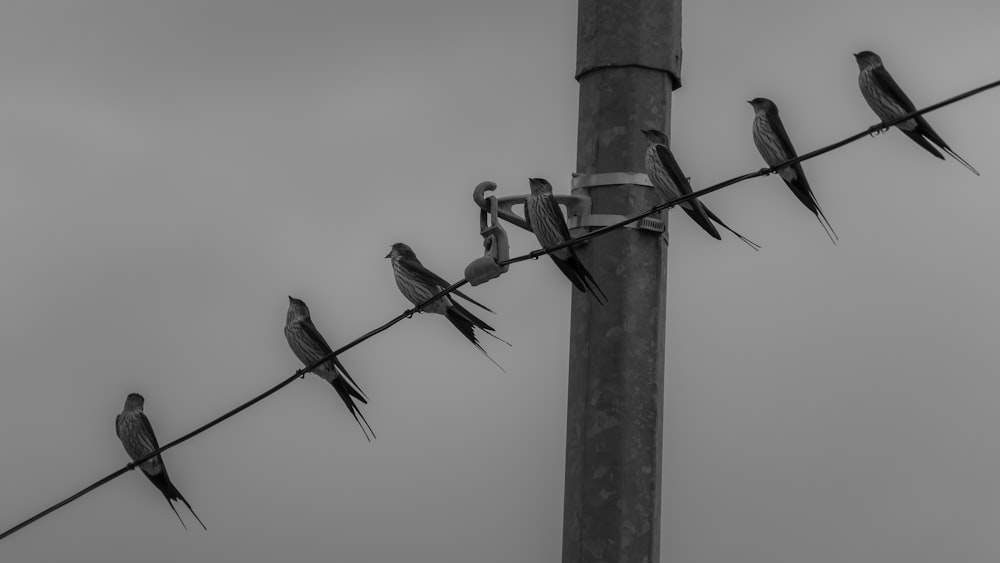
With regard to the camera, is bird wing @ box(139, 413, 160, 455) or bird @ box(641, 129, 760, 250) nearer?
bird @ box(641, 129, 760, 250)

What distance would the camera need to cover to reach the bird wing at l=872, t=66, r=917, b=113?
1091 centimetres

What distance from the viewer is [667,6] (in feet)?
28.0

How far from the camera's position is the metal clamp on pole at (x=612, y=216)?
7.98 meters

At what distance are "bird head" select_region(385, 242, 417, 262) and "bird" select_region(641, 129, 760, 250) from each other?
4.30m

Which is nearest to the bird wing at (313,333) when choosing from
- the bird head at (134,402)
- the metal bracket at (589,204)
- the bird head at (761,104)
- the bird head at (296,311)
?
the bird head at (296,311)

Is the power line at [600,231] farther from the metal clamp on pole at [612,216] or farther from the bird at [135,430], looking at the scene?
the bird at [135,430]

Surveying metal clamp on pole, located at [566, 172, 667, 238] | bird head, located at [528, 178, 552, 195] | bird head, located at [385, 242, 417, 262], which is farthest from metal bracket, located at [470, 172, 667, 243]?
bird head, located at [385, 242, 417, 262]

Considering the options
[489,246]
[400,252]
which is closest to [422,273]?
[400,252]

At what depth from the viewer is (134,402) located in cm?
1545

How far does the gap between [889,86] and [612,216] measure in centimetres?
379

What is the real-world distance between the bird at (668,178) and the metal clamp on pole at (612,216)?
105 millimetres

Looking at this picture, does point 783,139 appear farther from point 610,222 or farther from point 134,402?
point 134,402

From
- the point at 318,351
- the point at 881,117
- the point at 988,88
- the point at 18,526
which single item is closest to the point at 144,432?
the point at 318,351

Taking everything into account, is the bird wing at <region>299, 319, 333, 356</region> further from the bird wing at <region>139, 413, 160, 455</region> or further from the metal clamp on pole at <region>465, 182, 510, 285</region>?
the metal clamp on pole at <region>465, 182, 510, 285</region>
